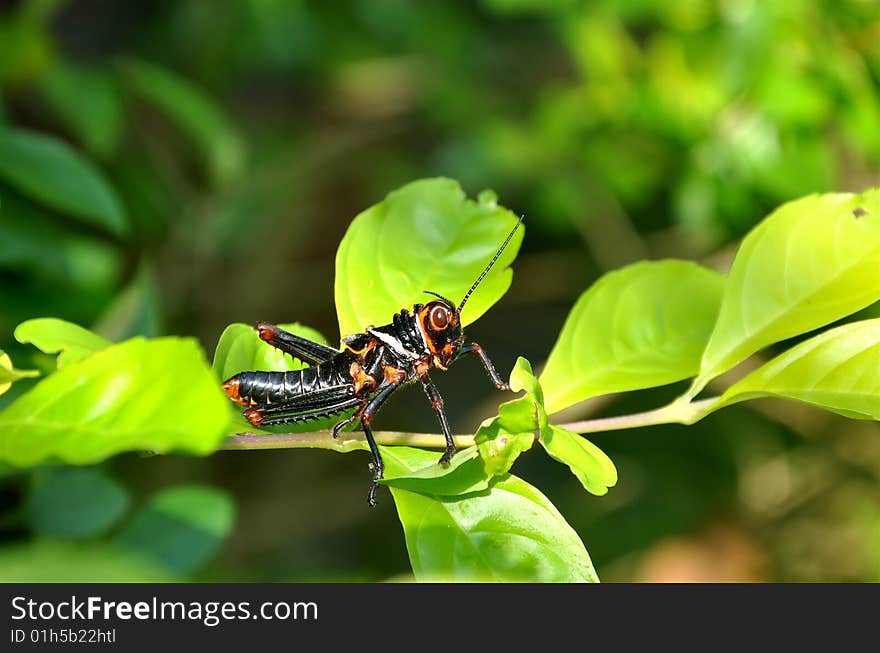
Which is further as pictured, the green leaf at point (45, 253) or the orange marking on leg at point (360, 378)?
the green leaf at point (45, 253)

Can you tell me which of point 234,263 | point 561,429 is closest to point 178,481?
point 234,263

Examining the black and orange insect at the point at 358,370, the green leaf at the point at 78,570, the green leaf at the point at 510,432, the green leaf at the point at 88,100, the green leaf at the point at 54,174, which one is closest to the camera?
the green leaf at the point at 78,570

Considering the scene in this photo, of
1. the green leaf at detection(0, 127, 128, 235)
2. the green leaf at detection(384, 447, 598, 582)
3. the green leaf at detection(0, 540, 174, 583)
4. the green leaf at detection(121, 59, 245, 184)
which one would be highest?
the green leaf at detection(121, 59, 245, 184)

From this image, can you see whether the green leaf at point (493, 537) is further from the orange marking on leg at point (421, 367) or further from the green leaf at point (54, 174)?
the green leaf at point (54, 174)

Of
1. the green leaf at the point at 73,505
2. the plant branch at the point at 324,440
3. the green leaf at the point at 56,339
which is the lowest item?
the plant branch at the point at 324,440

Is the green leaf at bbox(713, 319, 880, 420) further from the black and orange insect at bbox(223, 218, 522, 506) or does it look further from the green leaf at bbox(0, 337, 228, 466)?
the green leaf at bbox(0, 337, 228, 466)

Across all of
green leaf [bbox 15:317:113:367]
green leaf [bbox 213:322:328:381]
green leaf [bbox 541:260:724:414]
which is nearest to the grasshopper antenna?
green leaf [bbox 541:260:724:414]

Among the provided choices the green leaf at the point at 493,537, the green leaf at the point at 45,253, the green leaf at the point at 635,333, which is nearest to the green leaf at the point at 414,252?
the green leaf at the point at 635,333
